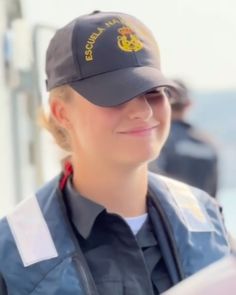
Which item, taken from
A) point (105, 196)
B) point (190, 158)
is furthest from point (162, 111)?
point (190, 158)

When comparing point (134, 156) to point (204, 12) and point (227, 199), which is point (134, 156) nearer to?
point (204, 12)

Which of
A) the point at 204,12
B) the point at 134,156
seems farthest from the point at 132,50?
the point at 204,12

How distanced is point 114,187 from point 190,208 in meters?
0.15

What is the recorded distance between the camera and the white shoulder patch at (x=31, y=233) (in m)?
0.89

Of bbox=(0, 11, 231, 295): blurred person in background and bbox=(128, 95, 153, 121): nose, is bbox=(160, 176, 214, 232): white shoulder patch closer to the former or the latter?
bbox=(0, 11, 231, 295): blurred person in background

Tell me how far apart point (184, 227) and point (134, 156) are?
174 mm

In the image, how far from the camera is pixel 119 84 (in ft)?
2.88

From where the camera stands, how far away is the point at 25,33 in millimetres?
2205

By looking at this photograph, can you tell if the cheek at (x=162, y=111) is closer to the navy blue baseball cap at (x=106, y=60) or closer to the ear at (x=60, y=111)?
the navy blue baseball cap at (x=106, y=60)

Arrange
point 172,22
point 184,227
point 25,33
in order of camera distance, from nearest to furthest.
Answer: point 184,227 < point 25,33 < point 172,22

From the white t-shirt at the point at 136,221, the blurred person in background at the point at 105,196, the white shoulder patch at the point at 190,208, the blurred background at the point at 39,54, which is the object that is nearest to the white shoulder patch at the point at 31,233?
the blurred person in background at the point at 105,196

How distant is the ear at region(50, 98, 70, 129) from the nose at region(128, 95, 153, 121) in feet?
0.37

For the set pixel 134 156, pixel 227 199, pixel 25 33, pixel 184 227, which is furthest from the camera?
pixel 227 199

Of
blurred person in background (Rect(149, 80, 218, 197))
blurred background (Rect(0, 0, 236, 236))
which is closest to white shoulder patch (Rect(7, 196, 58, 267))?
blurred background (Rect(0, 0, 236, 236))
